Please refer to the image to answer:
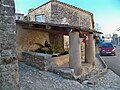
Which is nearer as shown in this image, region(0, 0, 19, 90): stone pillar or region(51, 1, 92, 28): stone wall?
region(0, 0, 19, 90): stone pillar

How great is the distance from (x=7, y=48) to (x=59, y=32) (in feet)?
33.2

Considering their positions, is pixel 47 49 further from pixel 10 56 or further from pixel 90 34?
pixel 10 56

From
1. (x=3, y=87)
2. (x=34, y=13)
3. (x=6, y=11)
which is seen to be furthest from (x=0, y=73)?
(x=34, y=13)

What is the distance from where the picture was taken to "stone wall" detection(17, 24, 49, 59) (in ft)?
40.3

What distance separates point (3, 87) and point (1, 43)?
Answer: 35.6 inches

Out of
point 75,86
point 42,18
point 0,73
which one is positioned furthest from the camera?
point 42,18

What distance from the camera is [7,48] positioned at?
14.9 feet

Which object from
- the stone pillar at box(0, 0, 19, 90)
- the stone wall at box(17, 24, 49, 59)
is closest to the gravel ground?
the stone wall at box(17, 24, 49, 59)

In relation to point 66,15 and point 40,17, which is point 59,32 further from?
point 40,17

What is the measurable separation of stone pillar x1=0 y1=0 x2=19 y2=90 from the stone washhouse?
6377 millimetres

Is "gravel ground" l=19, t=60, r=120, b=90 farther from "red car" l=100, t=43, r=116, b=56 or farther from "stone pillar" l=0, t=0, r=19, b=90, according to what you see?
"red car" l=100, t=43, r=116, b=56

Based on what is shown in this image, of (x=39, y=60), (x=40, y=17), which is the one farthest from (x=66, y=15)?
(x=39, y=60)

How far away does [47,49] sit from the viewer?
46.0 feet

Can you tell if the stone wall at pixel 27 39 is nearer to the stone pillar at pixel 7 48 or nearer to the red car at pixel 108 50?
the stone pillar at pixel 7 48
